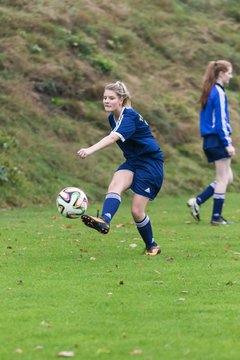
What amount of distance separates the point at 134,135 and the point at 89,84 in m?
12.1

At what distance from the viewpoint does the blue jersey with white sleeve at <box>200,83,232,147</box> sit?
1429cm

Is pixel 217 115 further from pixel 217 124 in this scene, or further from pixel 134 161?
pixel 134 161

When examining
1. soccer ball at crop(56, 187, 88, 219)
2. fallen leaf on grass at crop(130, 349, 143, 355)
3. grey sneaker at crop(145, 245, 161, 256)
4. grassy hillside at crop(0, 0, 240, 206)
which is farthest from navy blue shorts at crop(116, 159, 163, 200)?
grassy hillside at crop(0, 0, 240, 206)

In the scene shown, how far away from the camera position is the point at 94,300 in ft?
26.7

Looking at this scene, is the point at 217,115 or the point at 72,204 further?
the point at 217,115

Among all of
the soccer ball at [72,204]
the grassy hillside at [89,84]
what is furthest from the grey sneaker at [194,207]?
the soccer ball at [72,204]

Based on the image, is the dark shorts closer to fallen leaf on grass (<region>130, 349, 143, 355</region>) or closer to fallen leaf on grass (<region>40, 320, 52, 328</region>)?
fallen leaf on grass (<region>40, 320, 52, 328</region>)

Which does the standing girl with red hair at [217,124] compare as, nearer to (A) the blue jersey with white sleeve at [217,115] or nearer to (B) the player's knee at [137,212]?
(A) the blue jersey with white sleeve at [217,115]

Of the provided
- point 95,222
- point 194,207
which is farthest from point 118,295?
point 194,207

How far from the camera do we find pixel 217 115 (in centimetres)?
1436

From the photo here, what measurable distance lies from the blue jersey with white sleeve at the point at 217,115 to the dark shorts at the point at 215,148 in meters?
0.07

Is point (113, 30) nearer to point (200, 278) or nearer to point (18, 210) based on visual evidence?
point (18, 210)

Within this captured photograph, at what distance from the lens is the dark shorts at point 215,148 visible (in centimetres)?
1439

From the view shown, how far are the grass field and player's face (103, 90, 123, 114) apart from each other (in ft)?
5.33
